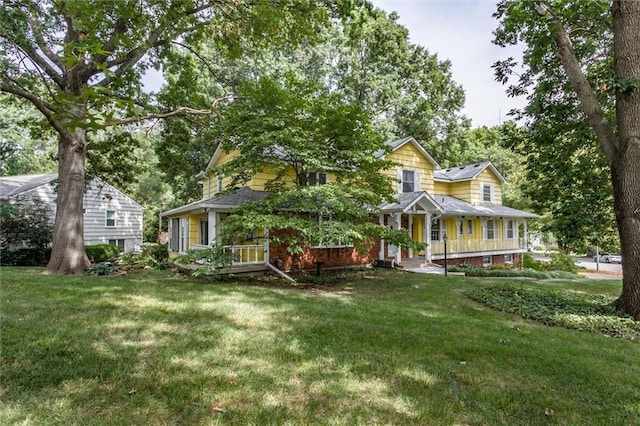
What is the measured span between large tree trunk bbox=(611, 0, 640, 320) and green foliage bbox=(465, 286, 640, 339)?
65 centimetres

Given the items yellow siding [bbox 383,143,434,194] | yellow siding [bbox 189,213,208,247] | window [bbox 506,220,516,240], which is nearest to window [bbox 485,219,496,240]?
window [bbox 506,220,516,240]

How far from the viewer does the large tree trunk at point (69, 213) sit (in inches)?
442

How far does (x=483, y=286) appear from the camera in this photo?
10.9 m

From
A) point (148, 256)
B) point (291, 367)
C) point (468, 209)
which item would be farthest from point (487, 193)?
point (291, 367)

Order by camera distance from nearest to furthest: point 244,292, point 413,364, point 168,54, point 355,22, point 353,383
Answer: point 353,383 → point 413,364 → point 244,292 → point 355,22 → point 168,54

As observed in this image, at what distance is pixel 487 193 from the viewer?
22109 mm

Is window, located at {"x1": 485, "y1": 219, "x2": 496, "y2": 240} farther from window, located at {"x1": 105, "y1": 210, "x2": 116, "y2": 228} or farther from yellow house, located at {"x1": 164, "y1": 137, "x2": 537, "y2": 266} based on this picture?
window, located at {"x1": 105, "y1": 210, "x2": 116, "y2": 228}

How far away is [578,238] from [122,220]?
25413 millimetres

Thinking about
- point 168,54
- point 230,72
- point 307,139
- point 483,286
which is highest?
point 230,72

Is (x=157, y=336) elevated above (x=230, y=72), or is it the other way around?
(x=230, y=72)

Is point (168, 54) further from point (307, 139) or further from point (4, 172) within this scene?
point (4, 172)

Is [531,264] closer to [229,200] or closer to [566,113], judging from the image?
[566,113]

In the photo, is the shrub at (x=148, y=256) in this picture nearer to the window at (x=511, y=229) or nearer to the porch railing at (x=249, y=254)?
the porch railing at (x=249, y=254)

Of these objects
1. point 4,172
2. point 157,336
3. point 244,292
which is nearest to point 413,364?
point 157,336
